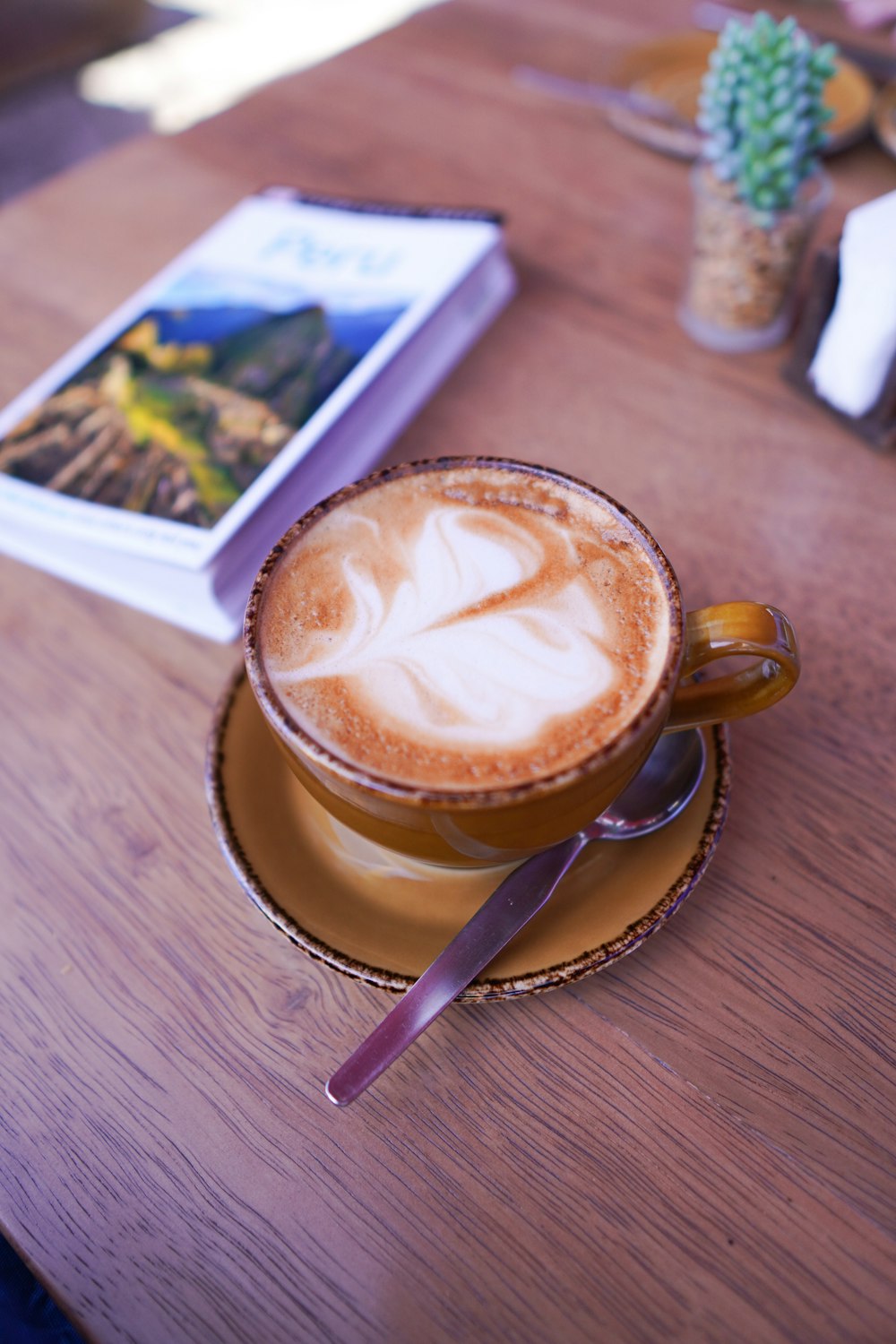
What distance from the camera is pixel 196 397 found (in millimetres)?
759

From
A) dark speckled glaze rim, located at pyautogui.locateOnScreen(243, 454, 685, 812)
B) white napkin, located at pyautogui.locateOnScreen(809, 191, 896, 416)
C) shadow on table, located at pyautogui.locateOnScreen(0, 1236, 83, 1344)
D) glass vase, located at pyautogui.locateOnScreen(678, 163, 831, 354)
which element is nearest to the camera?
dark speckled glaze rim, located at pyautogui.locateOnScreen(243, 454, 685, 812)

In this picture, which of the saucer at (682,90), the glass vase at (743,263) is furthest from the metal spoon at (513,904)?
the saucer at (682,90)

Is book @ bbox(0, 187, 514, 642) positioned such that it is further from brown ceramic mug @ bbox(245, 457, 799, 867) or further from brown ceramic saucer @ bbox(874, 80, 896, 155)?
brown ceramic saucer @ bbox(874, 80, 896, 155)

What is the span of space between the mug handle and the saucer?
0.70 m

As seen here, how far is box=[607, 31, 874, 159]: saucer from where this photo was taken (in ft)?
3.17

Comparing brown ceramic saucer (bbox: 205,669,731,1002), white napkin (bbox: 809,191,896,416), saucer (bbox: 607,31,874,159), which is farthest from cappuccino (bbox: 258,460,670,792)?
saucer (bbox: 607,31,874,159)

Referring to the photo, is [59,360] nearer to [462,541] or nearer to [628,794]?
[462,541]

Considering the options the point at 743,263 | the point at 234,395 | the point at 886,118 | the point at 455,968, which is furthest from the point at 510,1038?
the point at 886,118

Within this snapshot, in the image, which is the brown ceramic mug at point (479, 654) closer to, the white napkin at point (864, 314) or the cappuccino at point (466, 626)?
the cappuccino at point (466, 626)

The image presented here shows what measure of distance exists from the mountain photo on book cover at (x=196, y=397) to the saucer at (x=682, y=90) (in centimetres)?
43

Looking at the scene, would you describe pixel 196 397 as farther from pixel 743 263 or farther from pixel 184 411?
pixel 743 263

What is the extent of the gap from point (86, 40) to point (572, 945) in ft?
9.30

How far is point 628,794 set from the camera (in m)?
0.53

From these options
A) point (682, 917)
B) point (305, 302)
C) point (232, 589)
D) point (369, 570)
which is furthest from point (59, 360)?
point (682, 917)
